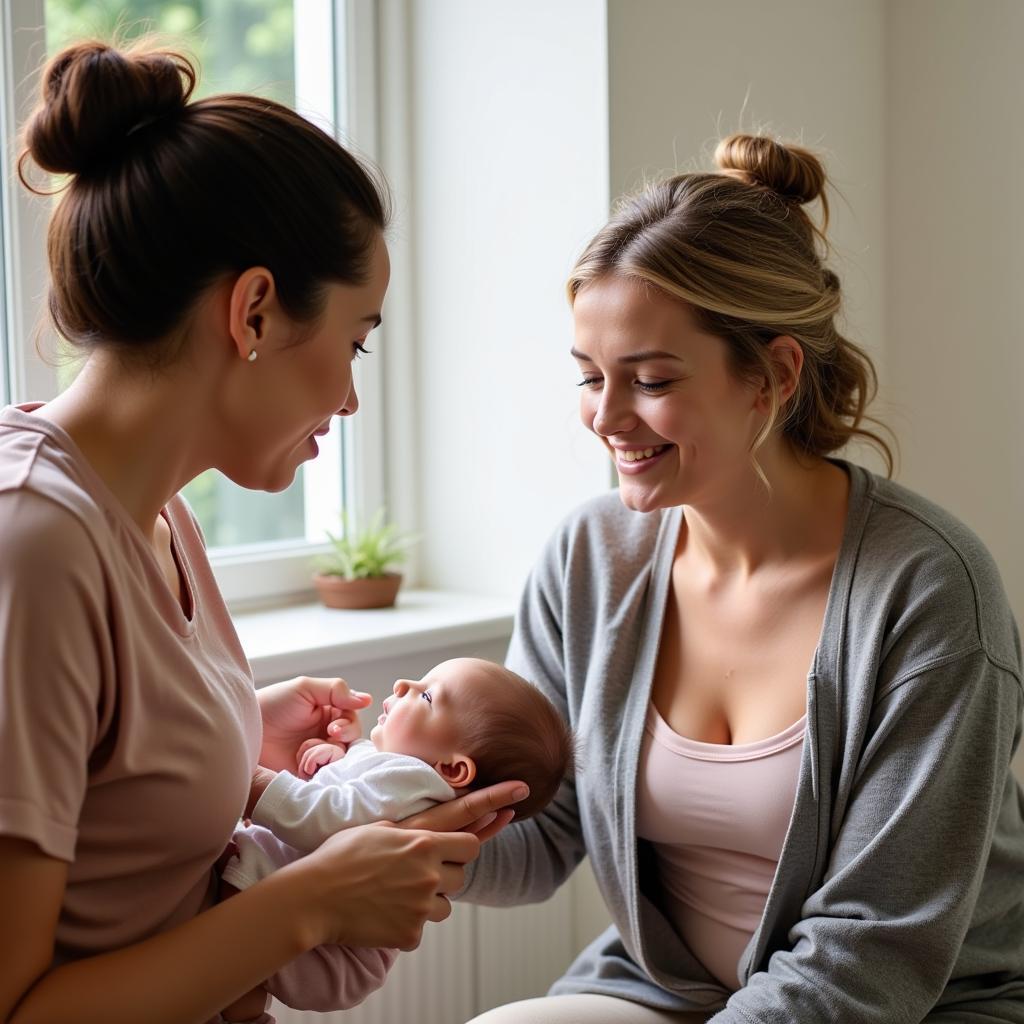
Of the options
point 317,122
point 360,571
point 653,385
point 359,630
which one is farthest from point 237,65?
point 653,385

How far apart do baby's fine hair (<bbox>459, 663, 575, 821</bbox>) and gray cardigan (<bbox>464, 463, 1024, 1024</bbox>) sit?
Answer: 217 millimetres

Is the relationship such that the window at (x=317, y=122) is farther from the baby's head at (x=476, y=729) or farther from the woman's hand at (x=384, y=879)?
the woman's hand at (x=384, y=879)

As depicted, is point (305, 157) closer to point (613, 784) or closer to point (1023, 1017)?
point (613, 784)

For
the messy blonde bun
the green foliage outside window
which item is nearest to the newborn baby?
the messy blonde bun

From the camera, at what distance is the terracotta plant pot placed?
222 cm

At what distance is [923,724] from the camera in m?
1.44

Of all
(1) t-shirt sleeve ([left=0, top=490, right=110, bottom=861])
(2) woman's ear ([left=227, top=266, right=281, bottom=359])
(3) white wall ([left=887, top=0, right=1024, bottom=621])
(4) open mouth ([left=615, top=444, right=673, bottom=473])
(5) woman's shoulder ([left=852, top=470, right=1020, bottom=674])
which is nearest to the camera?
(1) t-shirt sleeve ([left=0, top=490, right=110, bottom=861])

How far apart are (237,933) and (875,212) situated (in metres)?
1.98

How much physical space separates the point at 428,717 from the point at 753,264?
677mm

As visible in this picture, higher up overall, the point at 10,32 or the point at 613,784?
the point at 10,32

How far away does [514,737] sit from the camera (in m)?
1.38

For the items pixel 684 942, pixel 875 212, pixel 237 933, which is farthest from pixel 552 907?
pixel 875 212

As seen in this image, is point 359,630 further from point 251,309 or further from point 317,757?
point 251,309

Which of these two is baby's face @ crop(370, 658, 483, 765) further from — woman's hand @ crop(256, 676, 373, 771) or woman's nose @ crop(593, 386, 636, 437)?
woman's nose @ crop(593, 386, 636, 437)
